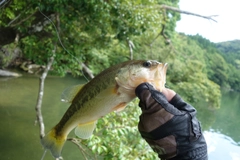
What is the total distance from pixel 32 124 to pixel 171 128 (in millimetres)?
8914

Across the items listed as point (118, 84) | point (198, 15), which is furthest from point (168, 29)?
point (118, 84)

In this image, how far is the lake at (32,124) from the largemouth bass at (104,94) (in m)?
5.87

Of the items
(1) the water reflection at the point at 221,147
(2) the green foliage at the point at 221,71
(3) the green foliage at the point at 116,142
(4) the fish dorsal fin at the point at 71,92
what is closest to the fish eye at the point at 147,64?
(4) the fish dorsal fin at the point at 71,92

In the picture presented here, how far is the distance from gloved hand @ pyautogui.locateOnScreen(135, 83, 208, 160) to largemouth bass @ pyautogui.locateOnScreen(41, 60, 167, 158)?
5.4 inches

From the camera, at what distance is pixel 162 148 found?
4.92 feet

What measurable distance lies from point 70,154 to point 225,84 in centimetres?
4171

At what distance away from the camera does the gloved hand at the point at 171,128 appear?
144 cm

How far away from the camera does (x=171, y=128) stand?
4.73ft

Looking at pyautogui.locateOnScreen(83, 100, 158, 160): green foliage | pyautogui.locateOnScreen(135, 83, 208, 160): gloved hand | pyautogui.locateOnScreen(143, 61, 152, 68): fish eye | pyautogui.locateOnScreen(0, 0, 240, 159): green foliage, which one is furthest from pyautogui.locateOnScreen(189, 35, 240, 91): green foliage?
pyautogui.locateOnScreen(135, 83, 208, 160): gloved hand

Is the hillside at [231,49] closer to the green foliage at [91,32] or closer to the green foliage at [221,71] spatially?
the green foliage at [221,71]

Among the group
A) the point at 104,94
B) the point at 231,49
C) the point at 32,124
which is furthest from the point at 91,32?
the point at 231,49

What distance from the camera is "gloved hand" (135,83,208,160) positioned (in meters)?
1.44

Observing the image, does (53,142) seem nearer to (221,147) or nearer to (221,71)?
(221,147)

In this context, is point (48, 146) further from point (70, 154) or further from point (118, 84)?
point (70, 154)
